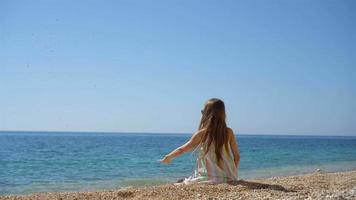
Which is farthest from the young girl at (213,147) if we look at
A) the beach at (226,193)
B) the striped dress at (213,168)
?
the beach at (226,193)

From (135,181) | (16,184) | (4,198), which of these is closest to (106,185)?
(135,181)

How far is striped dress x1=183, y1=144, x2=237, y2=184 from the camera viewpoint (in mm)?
6891

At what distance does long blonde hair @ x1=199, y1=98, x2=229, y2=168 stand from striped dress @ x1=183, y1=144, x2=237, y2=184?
9cm

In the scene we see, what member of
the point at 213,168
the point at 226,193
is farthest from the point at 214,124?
the point at 226,193

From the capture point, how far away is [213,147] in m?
6.81

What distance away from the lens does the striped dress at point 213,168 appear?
271 inches

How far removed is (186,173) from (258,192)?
12950 mm

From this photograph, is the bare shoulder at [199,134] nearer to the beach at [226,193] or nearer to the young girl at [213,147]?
the young girl at [213,147]

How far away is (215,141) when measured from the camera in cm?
677

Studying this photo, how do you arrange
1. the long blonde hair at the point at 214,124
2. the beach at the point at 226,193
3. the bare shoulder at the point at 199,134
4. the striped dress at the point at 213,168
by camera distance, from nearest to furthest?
the beach at the point at 226,193
the long blonde hair at the point at 214,124
the bare shoulder at the point at 199,134
the striped dress at the point at 213,168

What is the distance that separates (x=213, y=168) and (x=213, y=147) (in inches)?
14.3

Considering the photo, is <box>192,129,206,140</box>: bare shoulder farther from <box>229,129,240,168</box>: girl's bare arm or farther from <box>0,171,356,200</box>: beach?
<box>0,171,356,200</box>: beach

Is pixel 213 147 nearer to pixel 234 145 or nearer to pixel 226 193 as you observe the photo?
pixel 234 145

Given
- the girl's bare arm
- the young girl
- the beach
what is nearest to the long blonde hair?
the young girl
